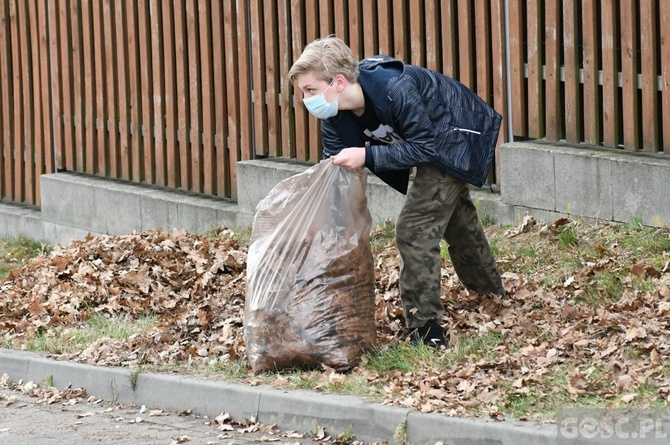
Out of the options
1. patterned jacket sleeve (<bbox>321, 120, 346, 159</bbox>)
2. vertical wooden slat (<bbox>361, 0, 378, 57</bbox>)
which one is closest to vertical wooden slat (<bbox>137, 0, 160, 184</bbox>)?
vertical wooden slat (<bbox>361, 0, 378, 57</bbox>)

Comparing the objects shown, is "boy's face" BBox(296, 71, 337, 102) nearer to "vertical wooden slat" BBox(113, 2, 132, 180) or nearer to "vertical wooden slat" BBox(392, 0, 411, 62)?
"vertical wooden slat" BBox(392, 0, 411, 62)

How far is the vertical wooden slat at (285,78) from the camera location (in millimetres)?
9750

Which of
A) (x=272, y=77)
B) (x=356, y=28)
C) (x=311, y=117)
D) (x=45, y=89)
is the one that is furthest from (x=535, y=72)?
(x=45, y=89)

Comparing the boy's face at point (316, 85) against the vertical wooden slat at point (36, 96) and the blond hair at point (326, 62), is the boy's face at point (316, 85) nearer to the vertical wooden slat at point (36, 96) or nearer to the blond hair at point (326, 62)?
the blond hair at point (326, 62)

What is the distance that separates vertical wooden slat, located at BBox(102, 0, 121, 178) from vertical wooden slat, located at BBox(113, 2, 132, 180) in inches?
1.8

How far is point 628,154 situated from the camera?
775cm

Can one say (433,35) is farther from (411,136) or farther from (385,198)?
(411,136)

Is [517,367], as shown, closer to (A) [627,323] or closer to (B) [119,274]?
(A) [627,323]

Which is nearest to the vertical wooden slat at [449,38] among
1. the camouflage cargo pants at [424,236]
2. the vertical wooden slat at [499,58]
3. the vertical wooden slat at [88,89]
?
the vertical wooden slat at [499,58]

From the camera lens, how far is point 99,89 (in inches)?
452

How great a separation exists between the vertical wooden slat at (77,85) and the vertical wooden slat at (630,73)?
5731 mm

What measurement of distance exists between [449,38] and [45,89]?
497 cm

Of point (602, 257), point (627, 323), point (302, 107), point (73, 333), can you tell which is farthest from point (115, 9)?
point (627, 323)

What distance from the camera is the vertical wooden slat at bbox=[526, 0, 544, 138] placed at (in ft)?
26.7
